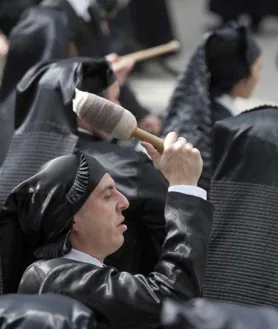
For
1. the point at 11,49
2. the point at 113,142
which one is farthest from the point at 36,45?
the point at 113,142

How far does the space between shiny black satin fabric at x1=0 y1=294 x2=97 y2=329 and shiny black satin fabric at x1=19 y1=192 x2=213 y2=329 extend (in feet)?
1.24

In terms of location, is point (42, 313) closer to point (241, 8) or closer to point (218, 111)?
point (218, 111)

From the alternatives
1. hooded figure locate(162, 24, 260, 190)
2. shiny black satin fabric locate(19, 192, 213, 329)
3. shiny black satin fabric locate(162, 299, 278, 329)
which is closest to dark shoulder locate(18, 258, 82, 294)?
shiny black satin fabric locate(19, 192, 213, 329)

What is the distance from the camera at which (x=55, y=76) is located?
4.16m

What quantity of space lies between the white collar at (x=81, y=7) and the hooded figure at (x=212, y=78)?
2.76 feet

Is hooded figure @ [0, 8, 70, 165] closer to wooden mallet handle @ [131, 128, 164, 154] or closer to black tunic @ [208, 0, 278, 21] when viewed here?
wooden mallet handle @ [131, 128, 164, 154]

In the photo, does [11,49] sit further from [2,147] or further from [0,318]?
[0,318]

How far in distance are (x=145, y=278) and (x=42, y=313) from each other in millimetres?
611

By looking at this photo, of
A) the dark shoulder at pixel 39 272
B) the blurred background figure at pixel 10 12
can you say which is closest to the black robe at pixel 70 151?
the dark shoulder at pixel 39 272

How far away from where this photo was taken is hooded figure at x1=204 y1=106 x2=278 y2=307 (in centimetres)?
369

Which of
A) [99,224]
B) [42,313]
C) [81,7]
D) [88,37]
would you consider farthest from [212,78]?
[42,313]

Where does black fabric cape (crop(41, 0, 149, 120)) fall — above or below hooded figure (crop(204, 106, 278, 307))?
below

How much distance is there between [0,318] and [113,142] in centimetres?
164

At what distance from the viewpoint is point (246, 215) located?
3.73 meters
